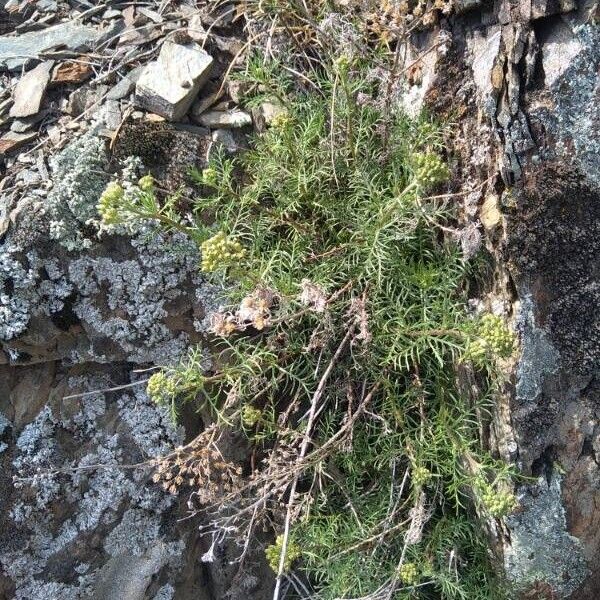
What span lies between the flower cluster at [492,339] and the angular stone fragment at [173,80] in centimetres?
157

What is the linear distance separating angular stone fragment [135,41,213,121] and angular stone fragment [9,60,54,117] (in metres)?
0.46

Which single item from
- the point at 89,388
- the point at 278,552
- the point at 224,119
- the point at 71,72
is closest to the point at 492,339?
the point at 278,552

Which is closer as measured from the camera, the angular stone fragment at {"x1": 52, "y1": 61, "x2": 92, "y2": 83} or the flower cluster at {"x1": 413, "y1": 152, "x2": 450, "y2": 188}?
the flower cluster at {"x1": 413, "y1": 152, "x2": 450, "y2": 188}

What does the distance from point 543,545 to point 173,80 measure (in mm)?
2504

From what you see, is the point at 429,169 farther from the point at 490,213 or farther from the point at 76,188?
the point at 76,188

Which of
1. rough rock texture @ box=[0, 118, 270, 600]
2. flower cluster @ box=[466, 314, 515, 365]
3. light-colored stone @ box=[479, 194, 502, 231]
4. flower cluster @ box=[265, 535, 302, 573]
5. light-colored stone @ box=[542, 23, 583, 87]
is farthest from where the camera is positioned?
rough rock texture @ box=[0, 118, 270, 600]

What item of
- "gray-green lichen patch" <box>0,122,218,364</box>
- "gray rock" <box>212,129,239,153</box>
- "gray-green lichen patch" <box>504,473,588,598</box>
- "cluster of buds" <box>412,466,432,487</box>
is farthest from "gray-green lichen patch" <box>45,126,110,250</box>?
"gray-green lichen patch" <box>504,473,588,598</box>

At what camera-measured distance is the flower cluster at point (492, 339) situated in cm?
251

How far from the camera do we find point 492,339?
251 cm

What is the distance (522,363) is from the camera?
2830 millimetres

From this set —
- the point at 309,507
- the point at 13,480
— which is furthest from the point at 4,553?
the point at 309,507

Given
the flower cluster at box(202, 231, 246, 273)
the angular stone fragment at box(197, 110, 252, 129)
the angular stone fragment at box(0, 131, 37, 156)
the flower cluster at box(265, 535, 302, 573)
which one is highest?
the angular stone fragment at box(0, 131, 37, 156)

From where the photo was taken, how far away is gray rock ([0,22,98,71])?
10.9 ft

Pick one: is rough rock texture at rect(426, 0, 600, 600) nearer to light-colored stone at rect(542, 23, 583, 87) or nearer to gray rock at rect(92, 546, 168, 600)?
light-colored stone at rect(542, 23, 583, 87)
